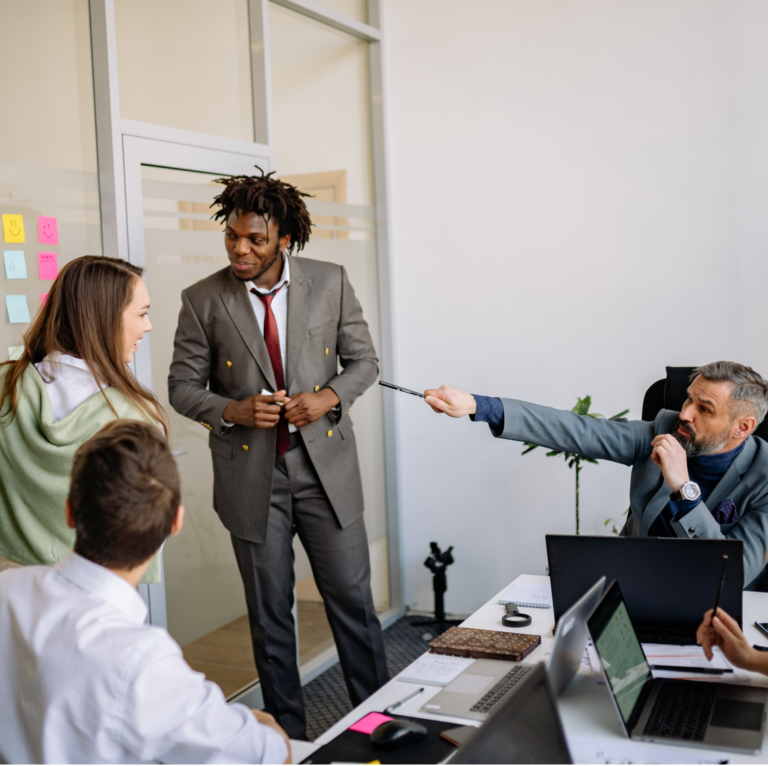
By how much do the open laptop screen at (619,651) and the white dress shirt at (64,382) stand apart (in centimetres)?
120

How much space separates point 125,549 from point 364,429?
269 centimetres

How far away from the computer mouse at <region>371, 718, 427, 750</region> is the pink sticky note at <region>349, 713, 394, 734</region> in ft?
0.16

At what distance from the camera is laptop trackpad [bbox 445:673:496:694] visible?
1507 millimetres

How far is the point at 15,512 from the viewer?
6.07 feet

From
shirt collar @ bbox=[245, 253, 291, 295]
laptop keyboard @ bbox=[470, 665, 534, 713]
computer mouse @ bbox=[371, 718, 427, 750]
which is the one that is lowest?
laptop keyboard @ bbox=[470, 665, 534, 713]

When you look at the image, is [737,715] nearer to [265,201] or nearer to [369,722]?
[369,722]

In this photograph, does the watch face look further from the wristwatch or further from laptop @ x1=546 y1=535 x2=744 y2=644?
laptop @ x1=546 y1=535 x2=744 y2=644

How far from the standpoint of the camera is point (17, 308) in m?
2.28

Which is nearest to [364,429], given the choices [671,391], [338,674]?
[338,674]

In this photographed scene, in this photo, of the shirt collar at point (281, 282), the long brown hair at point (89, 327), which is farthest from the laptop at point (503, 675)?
the shirt collar at point (281, 282)

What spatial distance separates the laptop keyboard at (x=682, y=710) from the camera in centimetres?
135

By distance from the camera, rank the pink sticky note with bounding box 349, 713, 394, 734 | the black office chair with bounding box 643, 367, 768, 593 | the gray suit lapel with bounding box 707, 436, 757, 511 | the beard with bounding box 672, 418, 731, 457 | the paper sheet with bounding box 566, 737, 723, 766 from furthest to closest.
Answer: the black office chair with bounding box 643, 367, 768, 593
the beard with bounding box 672, 418, 731, 457
the gray suit lapel with bounding box 707, 436, 757, 511
the pink sticky note with bounding box 349, 713, 394, 734
the paper sheet with bounding box 566, 737, 723, 766

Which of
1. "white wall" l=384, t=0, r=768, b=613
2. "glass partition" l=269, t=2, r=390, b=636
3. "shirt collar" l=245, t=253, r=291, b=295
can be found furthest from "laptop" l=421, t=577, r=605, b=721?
"white wall" l=384, t=0, r=768, b=613

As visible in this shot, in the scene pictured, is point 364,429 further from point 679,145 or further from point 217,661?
point 679,145
